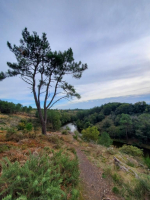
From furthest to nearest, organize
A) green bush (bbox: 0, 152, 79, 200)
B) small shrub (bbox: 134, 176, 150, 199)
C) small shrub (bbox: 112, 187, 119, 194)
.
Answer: small shrub (bbox: 112, 187, 119, 194)
small shrub (bbox: 134, 176, 150, 199)
green bush (bbox: 0, 152, 79, 200)

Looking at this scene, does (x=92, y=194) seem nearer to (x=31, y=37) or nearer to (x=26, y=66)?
(x=26, y=66)

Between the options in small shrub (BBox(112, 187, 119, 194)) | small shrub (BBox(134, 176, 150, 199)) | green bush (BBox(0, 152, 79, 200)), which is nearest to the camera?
green bush (BBox(0, 152, 79, 200))

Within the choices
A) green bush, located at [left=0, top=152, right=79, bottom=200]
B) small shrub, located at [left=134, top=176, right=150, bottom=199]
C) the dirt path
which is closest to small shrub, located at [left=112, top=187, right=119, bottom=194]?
the dirt path

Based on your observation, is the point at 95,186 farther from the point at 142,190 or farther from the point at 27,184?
the point at 27,184

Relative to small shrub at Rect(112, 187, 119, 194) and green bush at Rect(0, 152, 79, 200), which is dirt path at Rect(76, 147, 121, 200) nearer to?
small shrub at Rect(112, 187, 119, 194)

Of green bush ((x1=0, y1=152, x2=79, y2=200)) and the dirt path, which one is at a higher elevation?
green bush ((x1=0, y1=152, x2=79, y2=200))

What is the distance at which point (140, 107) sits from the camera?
163 feet

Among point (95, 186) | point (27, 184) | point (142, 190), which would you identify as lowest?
point (95, 186)

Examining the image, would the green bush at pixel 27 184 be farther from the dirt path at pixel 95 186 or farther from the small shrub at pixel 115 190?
the small shrub at pixel 115 190

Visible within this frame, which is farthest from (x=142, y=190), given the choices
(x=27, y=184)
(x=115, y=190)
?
(x=27, y=184)

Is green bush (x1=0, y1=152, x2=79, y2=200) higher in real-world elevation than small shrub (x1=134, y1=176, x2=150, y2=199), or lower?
higher

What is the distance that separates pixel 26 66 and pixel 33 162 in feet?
22.5

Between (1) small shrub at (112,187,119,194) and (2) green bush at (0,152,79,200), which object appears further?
(1) small shrub at (112,187,119,194)

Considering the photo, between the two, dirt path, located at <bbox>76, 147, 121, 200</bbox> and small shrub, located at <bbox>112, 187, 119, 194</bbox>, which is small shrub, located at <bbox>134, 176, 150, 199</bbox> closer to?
small shrub, located at <bbox>112, 187, 119, 194</bbox>
